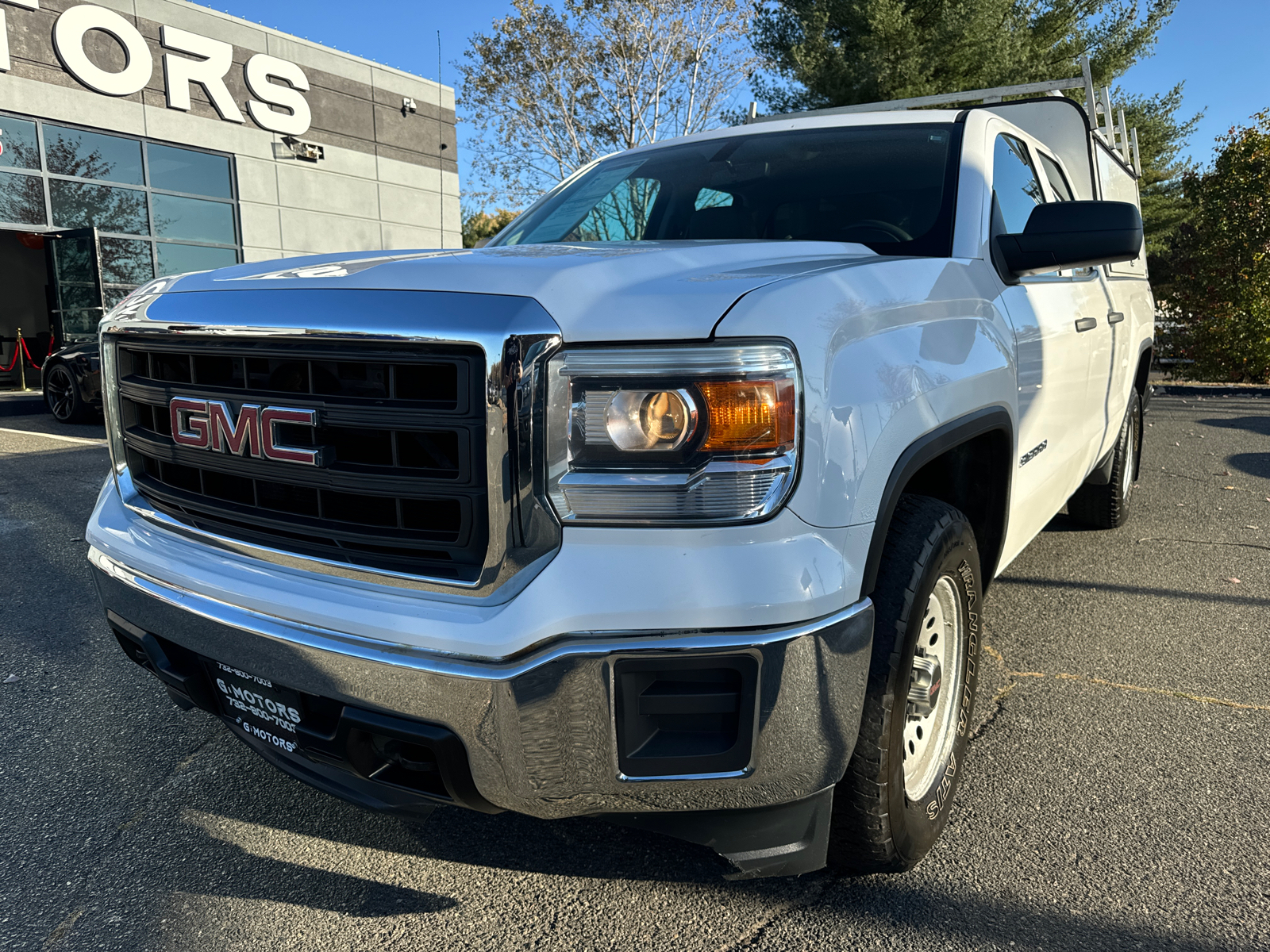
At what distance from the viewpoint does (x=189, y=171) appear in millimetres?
16359

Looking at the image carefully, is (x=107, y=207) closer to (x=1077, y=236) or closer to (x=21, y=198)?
(x=21, y=198)

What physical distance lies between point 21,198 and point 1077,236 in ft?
54.7

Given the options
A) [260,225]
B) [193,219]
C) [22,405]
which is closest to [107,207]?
[193,219]

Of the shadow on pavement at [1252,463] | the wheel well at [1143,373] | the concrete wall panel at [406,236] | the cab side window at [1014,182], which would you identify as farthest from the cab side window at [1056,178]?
the concrete wall panel at [406,236]

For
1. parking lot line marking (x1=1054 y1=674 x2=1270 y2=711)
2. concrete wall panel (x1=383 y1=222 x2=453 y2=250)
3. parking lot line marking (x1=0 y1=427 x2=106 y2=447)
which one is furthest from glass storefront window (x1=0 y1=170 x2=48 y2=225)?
parking lot line marking (x1=1054 y1=674 x2=1270 y2=711)

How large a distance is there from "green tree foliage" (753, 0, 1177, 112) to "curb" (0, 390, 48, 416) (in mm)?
14472

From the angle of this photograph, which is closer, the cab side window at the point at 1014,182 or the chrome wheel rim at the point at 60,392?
the cab side window at the point at 1014,182

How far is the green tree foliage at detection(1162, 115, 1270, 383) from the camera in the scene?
14.9 m

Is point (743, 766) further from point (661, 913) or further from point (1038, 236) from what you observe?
point (1038, 236)

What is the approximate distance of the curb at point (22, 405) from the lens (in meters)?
11.6

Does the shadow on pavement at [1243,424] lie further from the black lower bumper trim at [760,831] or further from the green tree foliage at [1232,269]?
the black lower bumper trim at [760,831]

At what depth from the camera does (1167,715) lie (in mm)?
2844

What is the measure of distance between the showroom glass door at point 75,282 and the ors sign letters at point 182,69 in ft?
8.89

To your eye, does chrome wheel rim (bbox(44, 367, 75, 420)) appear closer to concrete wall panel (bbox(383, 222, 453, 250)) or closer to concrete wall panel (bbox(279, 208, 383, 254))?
concrete wall panel (bbox(279, 208, 383, 254))
